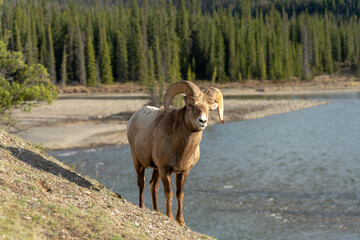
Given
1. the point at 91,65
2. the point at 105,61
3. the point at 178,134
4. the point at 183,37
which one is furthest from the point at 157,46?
the point at 178,134

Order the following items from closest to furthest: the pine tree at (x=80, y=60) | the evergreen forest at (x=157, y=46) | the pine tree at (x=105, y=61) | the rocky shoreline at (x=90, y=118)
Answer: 1. the rocky shoreline at (x=90, y=118)
2. the pine tree at (x=80, y=60)
3. the pine tree at (x=105, y=61)
4. the evergreen forest at (x=157, y=46)

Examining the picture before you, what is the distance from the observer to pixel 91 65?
8138cm

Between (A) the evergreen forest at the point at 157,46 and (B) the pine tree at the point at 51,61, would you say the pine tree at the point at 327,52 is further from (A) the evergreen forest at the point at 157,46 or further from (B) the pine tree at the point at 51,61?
(B) the pine tree at the point at 51,61

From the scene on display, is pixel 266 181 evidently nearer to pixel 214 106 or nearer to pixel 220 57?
pixel 214 106

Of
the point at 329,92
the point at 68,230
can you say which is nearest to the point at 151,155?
the point at 68,230

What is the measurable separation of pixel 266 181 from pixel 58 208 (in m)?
15.8

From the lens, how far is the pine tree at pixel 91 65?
7981 centimetres

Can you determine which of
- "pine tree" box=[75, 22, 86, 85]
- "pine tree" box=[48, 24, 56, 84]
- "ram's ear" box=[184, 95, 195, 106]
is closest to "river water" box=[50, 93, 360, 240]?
"ram's ear" box=[184, 95, 195, 106]

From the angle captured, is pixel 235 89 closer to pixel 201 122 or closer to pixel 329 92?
pixel 329 92

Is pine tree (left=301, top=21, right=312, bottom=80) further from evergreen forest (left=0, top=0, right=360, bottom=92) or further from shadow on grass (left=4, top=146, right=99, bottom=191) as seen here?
shadow on grass (left=4, top=146, right=99, bottom=191)

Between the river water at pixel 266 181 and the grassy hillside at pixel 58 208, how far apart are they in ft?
9.44

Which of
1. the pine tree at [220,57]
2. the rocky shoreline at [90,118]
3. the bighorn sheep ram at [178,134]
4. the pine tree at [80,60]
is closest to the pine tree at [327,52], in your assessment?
the pine tree at [220,57]

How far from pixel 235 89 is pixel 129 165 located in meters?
52.9

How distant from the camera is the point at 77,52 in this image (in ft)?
277
